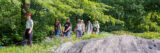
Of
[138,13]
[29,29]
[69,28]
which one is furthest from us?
[138,13]

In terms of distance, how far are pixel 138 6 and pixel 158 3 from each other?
3.24m

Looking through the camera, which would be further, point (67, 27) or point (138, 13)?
point (138, 13)

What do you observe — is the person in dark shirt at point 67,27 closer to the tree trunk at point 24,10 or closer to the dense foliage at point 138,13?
the tree trunk at point 24,10

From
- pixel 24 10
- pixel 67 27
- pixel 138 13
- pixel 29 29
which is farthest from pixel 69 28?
pixel 138 13

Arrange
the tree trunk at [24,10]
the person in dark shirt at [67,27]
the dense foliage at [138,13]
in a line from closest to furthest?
the tree trunk at [24,10] < the person in dark shirt at [67,27] < the dense foliage at [138,13]

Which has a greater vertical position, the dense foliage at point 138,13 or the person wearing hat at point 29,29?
the person wearing hat at point 29,29

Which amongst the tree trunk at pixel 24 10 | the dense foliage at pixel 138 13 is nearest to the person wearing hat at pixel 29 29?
the tree trunk at pixel 24 10

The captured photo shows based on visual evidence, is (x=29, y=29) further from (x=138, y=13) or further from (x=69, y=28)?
(x=138, y=13)

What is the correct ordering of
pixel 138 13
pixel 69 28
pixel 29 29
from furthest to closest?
pixel 138 13, pixel 69 28, pixel 29 29

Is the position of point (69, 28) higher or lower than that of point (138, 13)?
higher

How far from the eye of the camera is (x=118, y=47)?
5695 millimetres

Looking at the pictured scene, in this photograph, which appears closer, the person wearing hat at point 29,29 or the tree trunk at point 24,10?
the person wearing hat at point 29,29

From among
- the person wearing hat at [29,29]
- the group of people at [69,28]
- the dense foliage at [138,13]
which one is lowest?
the dense foliage at [138,13]

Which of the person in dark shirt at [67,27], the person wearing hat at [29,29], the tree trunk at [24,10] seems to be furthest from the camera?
the person in dark shirt at [67,27]
